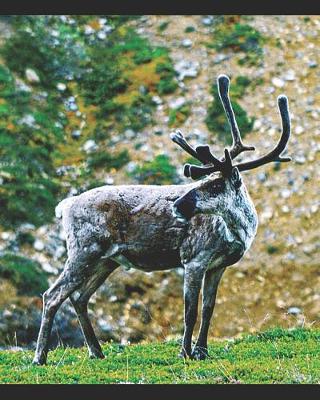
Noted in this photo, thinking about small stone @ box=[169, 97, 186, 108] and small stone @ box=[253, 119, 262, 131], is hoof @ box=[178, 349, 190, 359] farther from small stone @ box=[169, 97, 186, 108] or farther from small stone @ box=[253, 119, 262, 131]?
small stone @ box=[169, 97, 186, 108]

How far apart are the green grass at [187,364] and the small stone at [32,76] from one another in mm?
10008

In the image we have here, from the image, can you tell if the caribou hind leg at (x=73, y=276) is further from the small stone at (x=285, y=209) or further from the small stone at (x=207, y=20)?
the small stone at (x=207, y=20)

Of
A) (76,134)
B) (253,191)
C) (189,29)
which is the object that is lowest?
(253,191)

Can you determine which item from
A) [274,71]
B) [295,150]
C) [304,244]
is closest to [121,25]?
[274,71]

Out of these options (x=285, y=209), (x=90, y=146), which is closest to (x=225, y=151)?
(x=285, y=209)

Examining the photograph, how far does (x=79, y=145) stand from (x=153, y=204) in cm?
884

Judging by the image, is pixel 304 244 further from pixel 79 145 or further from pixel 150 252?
pixel 150 252

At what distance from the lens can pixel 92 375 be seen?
12.6 m

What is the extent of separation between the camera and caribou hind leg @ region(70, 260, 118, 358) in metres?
14.2

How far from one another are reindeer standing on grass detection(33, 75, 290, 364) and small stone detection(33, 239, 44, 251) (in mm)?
5951

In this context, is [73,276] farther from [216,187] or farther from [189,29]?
[189,29]

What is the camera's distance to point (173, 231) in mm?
13836

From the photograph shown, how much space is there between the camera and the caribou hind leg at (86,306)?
46.5 ft

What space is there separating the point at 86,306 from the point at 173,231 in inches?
68.9
